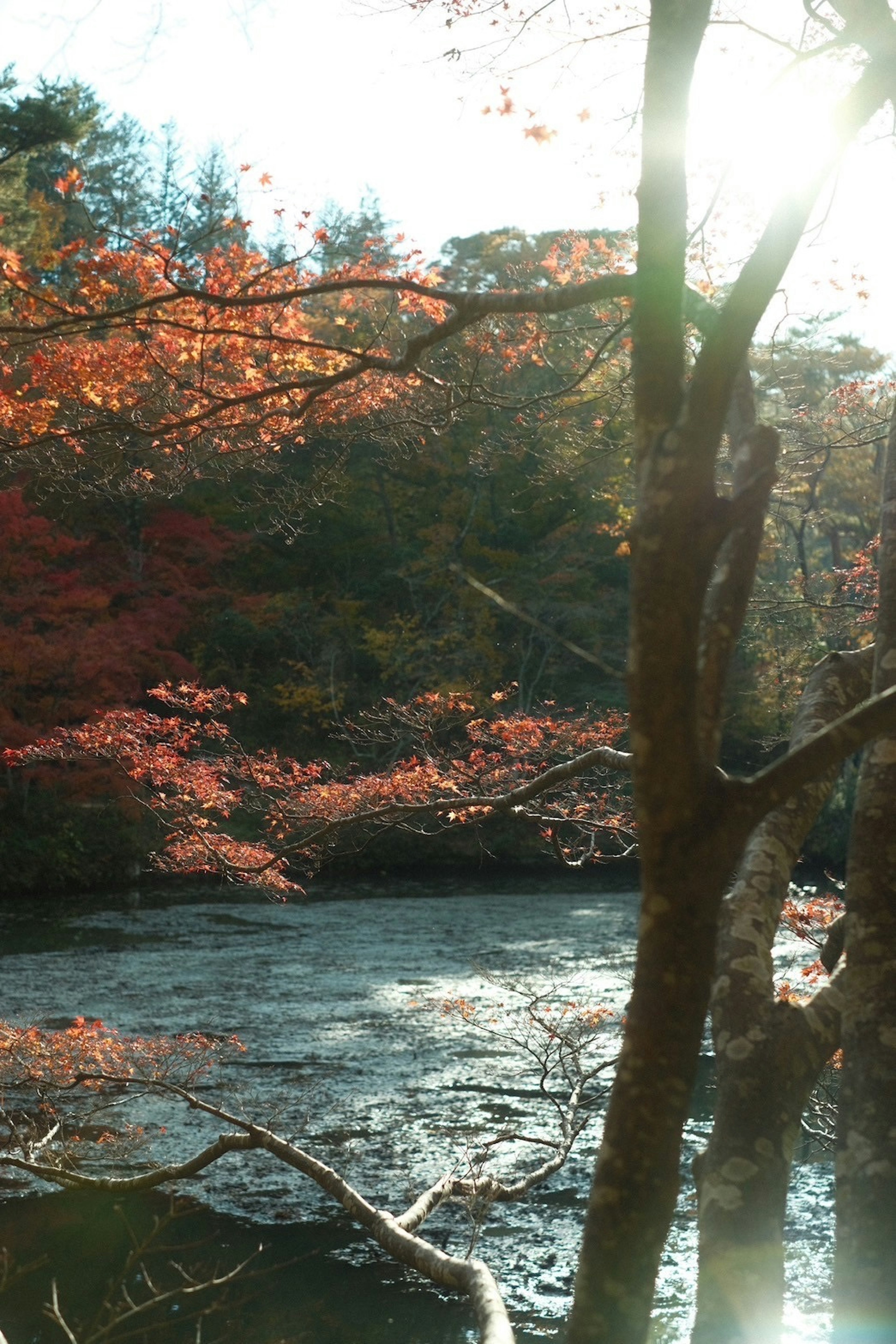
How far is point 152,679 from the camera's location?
18.6m

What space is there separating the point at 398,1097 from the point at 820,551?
866 inches

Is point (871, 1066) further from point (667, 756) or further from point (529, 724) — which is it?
point (529, 724)

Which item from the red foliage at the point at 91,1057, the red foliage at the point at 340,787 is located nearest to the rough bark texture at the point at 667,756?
the red foliage at the point at 340,787

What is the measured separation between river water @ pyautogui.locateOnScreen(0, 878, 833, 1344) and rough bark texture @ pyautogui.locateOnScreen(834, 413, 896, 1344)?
391cm

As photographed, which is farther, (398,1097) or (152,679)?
(152,679)

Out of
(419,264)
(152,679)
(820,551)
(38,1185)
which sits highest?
(820,551)

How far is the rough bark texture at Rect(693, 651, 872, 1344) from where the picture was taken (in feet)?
7.39

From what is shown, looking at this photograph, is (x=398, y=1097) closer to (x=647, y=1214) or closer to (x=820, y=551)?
(x=647, y=1214)

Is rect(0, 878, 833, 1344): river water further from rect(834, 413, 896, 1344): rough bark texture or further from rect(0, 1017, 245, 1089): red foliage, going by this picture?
rect(834, 413, 896, 1344): rough bark texture

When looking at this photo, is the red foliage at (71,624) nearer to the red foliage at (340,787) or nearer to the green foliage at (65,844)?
the green foliage at (65,844)

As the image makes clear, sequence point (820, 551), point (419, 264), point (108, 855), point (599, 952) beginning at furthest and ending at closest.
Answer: point (820, 551) → point (108, 855) → point (599, 952) → point (419, 264)

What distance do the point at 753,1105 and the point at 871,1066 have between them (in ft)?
0.86

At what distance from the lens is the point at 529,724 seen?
6.44m

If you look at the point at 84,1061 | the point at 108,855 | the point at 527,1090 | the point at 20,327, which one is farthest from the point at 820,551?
the point at 20,327
